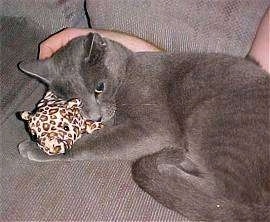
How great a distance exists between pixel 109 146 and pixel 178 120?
0.87 feet

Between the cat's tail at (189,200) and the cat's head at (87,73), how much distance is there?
0.38 m

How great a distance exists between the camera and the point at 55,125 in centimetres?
160

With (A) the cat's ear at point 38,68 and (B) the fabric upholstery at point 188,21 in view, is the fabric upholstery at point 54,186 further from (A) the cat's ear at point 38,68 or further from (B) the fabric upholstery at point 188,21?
(B) the fabric upholstery at point 188,21

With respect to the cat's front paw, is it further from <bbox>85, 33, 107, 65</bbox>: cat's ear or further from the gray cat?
<bbox>85, 33, 107, 65</bbox>: cat's ear

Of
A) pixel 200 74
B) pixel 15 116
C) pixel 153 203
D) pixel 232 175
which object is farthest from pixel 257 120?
pixel 15 116

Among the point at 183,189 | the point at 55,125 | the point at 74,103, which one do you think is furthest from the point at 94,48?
the point at 183,189

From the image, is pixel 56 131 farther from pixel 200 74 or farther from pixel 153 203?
pixel 200 74

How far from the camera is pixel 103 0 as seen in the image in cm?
207

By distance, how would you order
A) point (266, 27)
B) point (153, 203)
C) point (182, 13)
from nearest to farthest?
point (153, 203), point (266, 27), point (182, 13)

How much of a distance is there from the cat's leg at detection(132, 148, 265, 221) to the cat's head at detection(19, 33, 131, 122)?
33cm

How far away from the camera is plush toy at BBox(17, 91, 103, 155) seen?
161 cm

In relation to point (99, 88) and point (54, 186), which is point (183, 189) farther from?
point (99, 88)

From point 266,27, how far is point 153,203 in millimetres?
789

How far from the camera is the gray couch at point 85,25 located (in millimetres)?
1534
